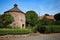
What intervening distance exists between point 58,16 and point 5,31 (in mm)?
24789

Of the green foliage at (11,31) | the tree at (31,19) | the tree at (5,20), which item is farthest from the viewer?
the tree at (31,19)

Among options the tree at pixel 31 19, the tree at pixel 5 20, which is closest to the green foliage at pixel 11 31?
the tree at pixel 5 20

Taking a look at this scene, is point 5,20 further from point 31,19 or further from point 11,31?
point 31,19

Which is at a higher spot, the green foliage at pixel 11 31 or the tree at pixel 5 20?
the tree at pixel 5 20

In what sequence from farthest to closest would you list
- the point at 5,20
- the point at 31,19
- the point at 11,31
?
the point at 31,19 < the point at 5,20 < the point at 11,31

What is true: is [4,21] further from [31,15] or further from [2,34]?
[31,15]

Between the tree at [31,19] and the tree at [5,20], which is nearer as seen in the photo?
the tree at [5,20]

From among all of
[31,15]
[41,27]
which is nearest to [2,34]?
[41,27]

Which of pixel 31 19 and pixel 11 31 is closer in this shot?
pixel 11 31

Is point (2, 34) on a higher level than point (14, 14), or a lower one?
lower

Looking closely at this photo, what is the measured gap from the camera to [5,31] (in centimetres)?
2223

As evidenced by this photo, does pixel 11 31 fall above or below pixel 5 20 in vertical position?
below

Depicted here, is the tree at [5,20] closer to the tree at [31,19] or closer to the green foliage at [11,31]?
the green foliage at [11,31]

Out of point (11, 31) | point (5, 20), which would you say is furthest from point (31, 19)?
point (11, 31)
